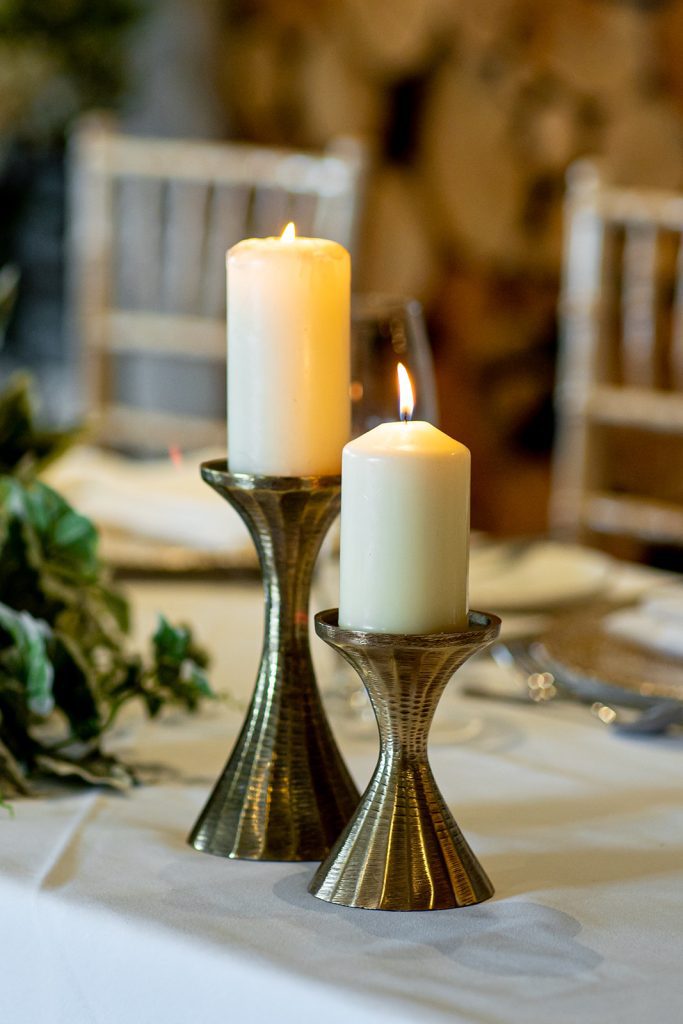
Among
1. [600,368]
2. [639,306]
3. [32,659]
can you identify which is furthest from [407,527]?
[639,306]

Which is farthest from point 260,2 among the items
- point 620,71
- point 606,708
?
Answer: point 606,708

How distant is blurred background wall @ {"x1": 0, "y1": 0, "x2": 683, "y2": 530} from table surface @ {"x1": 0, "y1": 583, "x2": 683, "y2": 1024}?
2.02 metres

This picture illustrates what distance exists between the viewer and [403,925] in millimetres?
494

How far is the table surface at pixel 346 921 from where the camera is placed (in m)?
0.45

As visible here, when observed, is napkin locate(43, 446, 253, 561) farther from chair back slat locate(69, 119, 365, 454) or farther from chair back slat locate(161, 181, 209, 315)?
chair back slat locate(161, 181, 209, 315)

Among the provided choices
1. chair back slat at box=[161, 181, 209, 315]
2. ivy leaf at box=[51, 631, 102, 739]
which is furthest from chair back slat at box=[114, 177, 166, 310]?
ivy leaf at box=[51, 631, 102, 739]

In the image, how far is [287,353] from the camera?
55 centimetres

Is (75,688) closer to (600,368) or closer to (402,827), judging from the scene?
(402,827)

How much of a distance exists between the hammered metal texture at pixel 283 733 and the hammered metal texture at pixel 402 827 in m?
0.05

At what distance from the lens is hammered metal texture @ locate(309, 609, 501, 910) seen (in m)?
0.50

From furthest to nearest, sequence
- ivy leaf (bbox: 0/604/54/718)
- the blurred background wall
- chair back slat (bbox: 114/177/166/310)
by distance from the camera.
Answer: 1. chair back slat (bbox: 114/177/166/310)
2. the blurred background wall
3. ivy leaf (bbox: 0/604/54/718)

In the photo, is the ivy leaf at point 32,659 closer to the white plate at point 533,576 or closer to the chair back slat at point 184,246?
the white plate at point 533,576

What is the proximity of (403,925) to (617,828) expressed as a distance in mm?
163

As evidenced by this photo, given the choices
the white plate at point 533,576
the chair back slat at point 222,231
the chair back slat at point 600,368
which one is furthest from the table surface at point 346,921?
the chair back slat at point 222,231
